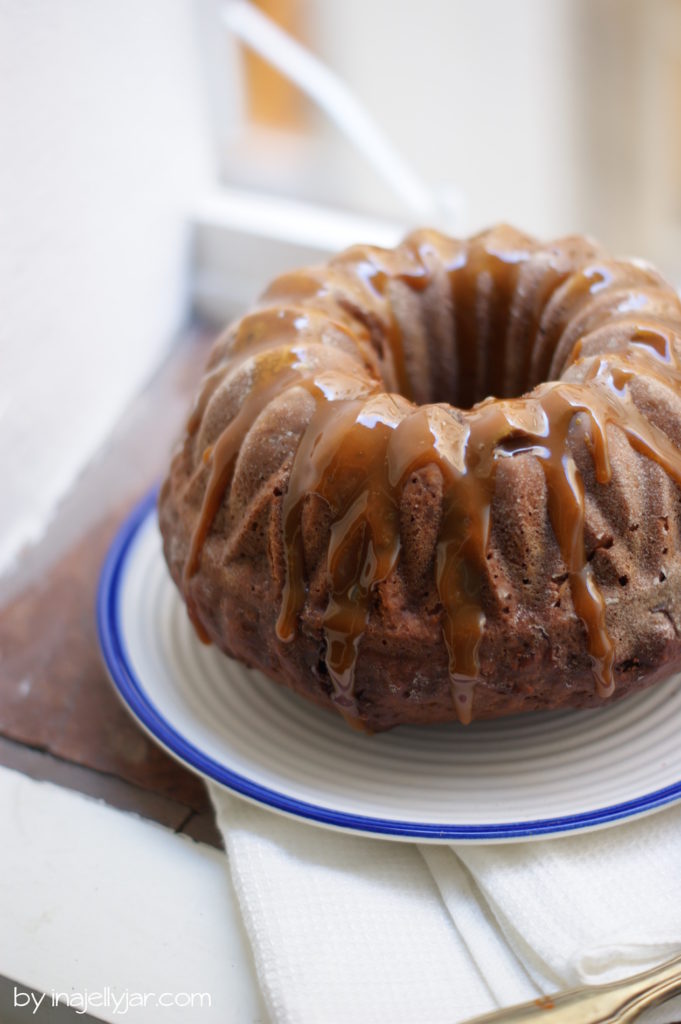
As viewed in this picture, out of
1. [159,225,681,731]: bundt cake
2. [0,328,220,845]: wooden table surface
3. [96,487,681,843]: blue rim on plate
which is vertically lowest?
[0,328,220,845]: wooden table surface

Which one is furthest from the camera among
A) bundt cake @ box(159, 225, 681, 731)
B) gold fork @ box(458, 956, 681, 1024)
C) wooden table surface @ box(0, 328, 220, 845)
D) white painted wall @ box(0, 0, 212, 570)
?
white painted wall @ box(0, 0, 212, 570)

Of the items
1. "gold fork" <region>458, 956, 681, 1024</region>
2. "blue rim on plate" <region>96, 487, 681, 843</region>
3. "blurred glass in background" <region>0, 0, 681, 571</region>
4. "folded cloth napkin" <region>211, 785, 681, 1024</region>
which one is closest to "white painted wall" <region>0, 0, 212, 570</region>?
"blurred glass in background" <region>0, 0, 681, 571</region>

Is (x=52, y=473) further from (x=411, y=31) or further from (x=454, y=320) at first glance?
(x=411, y=31)

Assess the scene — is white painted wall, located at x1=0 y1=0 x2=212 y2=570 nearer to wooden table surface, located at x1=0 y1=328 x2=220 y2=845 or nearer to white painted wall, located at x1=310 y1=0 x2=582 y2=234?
wooden table surface, located at x1=0 y1=328 x2=220 y2=845

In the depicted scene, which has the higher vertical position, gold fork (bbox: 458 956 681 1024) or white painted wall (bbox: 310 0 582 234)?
white painted wall (bbox: 310 0 582 234)

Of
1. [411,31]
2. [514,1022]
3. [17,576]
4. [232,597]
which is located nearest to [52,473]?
[17,576]

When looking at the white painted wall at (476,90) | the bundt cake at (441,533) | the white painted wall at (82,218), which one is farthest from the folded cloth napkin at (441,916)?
Result: the white painted wall at (476,90)

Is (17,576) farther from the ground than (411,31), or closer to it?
closer to it
